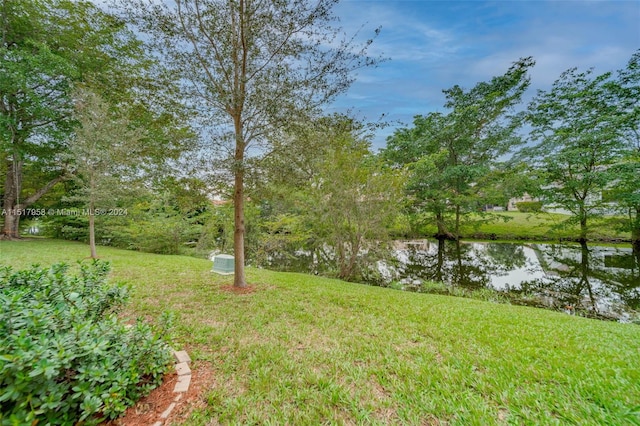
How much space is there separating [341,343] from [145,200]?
13335 millimetres

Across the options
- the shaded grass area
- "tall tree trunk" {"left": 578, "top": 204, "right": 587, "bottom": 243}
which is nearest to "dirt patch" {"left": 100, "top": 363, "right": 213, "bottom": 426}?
the shaded grass area

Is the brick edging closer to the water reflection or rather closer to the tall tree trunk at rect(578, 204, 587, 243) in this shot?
the water reflection

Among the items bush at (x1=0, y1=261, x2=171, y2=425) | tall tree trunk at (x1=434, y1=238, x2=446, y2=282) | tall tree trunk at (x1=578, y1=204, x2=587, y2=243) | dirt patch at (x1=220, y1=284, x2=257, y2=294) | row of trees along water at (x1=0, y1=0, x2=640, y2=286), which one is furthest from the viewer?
tall tree trunk at (x1=578, y1=204, x2=587, y2=243)

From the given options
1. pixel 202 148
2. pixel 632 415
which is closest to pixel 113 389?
pixel 632 415

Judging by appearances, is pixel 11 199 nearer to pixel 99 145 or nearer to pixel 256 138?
pixel 99 145

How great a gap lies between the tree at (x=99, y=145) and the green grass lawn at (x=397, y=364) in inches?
193

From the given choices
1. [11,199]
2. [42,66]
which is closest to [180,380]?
[42,66]

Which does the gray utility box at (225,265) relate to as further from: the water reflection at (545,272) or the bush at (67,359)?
the water reflection at (545,272)

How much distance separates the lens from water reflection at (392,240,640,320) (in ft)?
22.0

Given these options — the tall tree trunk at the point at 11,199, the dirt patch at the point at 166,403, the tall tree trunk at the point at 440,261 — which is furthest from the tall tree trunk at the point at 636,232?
the tall tree trunk at the point at 11,199

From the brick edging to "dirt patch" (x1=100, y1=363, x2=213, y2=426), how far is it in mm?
18

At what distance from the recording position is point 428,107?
54.1ft

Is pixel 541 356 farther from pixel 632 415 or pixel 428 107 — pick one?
Answer: pixel 428 107

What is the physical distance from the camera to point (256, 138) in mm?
4598
